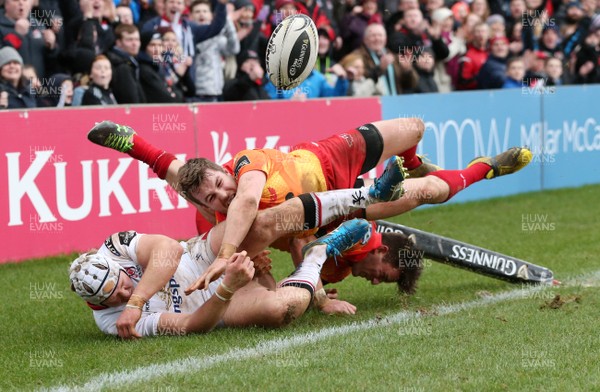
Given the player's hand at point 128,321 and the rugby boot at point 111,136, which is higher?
the rugby boot at point 111,136

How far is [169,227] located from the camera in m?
11.2

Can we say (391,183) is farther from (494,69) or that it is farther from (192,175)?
(494,69)

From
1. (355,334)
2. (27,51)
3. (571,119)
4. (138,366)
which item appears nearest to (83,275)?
(138,366)

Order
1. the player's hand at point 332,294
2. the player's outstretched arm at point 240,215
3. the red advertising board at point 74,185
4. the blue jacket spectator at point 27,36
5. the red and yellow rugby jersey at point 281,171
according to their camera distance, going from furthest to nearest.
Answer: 1. the blue jacket spectator at point 27,36
2. the red advertising board at point 74,185
3. the player's hand at point 332,294
4. the red and yellow rugby jersey at point 281,171
5. the player's outstretched arm at point 240,215

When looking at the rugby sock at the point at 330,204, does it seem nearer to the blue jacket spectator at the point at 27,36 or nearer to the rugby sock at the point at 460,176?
the rugby sock at the point at 460,176

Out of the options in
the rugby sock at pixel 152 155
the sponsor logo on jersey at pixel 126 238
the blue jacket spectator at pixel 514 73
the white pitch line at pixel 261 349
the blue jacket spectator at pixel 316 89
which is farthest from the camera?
the blue jacket spectator at pixel 514 73

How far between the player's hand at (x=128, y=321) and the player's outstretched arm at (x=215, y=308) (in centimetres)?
22

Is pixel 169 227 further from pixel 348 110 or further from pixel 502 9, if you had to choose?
pixel 502 9

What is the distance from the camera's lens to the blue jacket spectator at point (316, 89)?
1367 cm

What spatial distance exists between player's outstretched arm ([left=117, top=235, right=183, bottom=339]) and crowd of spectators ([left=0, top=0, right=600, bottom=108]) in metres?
4.75

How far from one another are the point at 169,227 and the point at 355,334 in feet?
16.0

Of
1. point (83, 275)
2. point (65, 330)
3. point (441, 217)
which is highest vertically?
point (83, 275)

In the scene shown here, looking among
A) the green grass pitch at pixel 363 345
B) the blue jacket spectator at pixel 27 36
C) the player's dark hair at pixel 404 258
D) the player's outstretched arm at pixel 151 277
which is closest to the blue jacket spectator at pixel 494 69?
the blue jacket spectator at pixel 27 36

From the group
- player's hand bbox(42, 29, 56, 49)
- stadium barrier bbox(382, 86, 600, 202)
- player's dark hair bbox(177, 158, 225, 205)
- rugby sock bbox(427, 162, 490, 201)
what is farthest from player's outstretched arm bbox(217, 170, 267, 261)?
stadium barrier bbox(382, 86, 600, 202)
